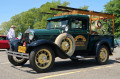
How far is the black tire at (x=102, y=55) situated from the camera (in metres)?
7.57

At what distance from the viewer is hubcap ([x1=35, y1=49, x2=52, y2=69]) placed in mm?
5809

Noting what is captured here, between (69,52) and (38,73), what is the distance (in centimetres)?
157

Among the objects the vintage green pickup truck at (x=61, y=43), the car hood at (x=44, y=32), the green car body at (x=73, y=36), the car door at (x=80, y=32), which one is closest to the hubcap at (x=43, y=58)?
the vintage green pickup truck at (x=61, y=43)

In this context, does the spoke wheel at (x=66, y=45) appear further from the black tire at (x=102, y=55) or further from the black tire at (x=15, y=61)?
the black tire at (x=15, y=61)

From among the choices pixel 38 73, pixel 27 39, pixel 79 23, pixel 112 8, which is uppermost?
pixel 112 8

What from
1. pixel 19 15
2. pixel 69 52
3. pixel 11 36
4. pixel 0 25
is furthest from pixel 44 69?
pixel 0 25

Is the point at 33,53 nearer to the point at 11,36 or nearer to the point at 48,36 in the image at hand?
the point at 48,36

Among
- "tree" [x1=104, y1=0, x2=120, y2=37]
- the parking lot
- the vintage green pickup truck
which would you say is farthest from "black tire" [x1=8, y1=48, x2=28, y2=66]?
"tree" [x1=104, y1=0, x2=120, y2=37]

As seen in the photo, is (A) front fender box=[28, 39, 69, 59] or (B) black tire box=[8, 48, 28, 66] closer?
(A) front fender box=[28, 39, 69, 59]

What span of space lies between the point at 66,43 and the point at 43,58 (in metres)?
1.24

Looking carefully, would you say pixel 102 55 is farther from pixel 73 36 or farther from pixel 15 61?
pixel 15 61

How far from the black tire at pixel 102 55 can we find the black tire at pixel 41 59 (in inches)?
99.0

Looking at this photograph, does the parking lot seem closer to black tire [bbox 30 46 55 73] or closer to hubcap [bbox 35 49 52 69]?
black tire [bbox 30 46 55 73]

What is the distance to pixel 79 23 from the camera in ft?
24.3
